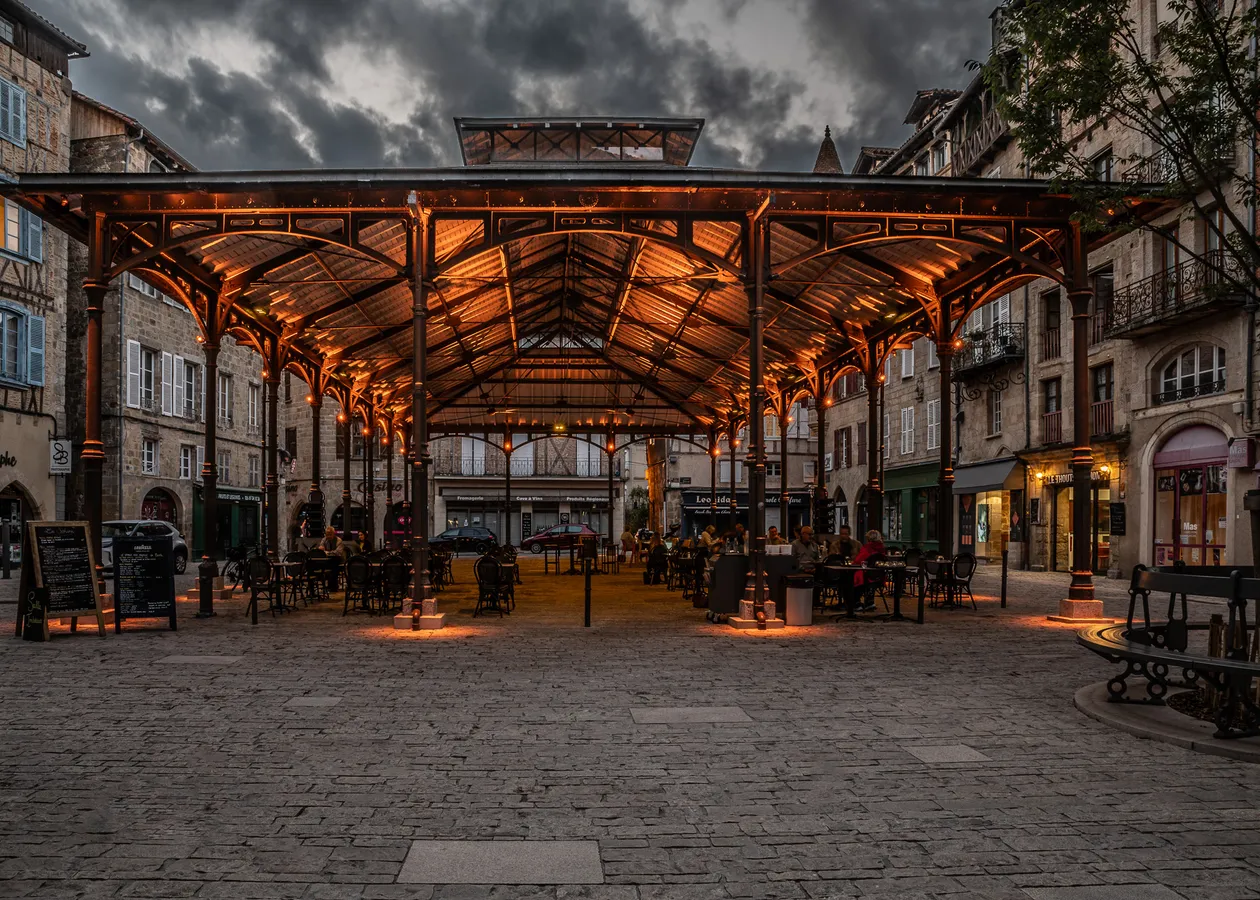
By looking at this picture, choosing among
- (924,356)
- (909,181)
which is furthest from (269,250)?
(924,356)

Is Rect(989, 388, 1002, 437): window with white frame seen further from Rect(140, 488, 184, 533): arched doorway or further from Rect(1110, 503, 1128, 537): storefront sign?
Rect(140, 488, 184, 533): arched doorway

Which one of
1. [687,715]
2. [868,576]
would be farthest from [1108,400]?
[687,715]

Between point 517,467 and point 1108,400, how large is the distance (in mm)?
28487

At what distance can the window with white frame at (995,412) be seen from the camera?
2624 centimetres

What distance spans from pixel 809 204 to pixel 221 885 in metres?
10.0

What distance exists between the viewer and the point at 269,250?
13.7m

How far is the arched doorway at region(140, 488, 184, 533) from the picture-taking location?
87.2 feet

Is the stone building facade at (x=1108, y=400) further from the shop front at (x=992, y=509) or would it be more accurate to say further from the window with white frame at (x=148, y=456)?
the window with white frame at (x=148, y=456)

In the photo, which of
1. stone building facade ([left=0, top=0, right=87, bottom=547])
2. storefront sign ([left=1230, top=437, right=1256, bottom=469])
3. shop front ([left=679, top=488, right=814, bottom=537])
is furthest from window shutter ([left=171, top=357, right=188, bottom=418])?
storefront sign ([left=1230, top=437, right=1256, bottom=469])

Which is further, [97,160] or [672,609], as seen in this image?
[97,160]

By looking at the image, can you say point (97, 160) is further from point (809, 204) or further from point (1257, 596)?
point (1257, 596)

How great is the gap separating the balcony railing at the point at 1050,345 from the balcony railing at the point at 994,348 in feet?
2.42

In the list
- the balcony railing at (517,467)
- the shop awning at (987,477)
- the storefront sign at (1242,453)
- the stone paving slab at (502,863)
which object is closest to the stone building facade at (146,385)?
the balcony railing at (517,467)

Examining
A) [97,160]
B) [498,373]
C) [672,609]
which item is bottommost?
[672,609]
